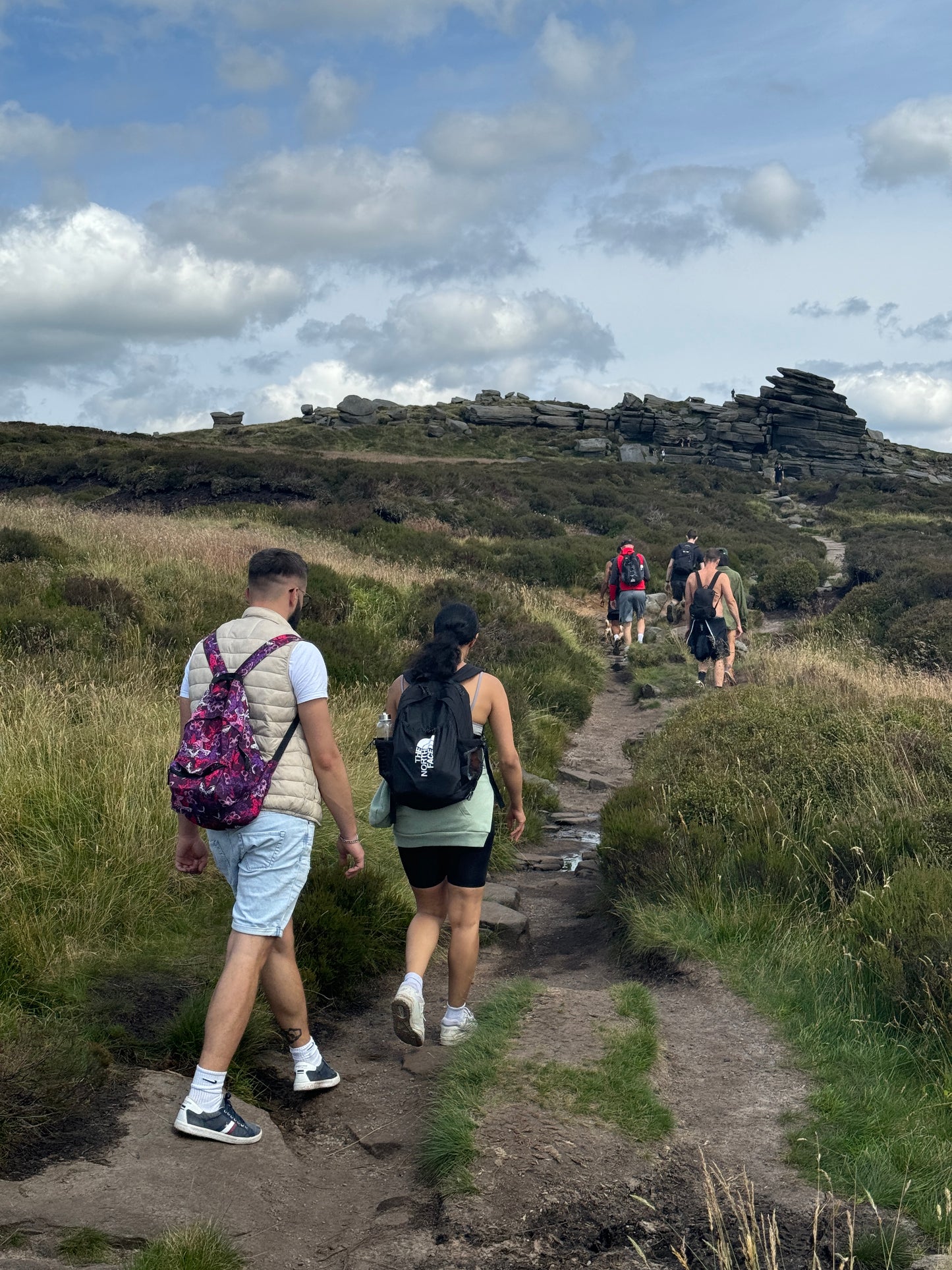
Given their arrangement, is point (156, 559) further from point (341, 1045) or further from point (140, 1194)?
point (140, 1194)

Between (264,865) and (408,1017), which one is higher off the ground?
(264,865)

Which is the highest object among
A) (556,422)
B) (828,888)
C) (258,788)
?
(556,422)

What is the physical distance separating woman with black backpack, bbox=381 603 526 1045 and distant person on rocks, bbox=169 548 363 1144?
49 cm

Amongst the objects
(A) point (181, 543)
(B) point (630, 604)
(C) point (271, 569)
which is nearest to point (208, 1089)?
(C) point (271, 569)

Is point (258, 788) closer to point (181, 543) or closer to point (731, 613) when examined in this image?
point (731, 613)

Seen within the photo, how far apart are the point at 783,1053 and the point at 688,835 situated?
255 centimetres

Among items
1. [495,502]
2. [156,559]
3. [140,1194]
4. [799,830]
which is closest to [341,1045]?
[140,1194]

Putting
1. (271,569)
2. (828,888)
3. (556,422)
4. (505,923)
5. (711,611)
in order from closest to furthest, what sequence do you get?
(271,569) < (828,888) < (505,923) < (711,611) < (556,422)

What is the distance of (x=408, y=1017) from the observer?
4.52 meters

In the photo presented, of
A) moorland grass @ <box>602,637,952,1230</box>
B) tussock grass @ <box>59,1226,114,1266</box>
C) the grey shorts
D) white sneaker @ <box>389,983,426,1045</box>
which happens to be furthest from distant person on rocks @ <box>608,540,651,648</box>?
tussock grass @ <box>59,1226,114,1266</box>

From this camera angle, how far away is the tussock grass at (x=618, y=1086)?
4.00 meters

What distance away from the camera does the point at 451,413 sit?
2660 inches

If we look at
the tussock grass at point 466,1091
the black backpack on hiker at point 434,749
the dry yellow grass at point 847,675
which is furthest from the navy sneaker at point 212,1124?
the dry yellow grass at point 847,675

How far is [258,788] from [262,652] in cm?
50
